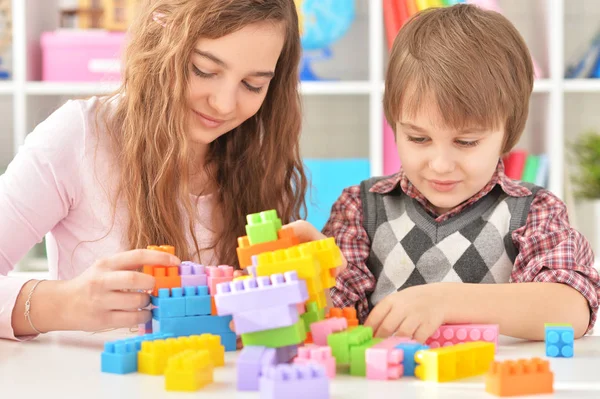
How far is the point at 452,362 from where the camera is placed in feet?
2.65

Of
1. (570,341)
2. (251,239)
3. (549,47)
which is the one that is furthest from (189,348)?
(549,47)

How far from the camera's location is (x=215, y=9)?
4.08ft

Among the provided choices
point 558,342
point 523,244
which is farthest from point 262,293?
point 523,244

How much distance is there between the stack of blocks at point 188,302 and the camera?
0.95 meters

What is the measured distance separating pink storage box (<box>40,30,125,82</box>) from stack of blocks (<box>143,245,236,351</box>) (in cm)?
172

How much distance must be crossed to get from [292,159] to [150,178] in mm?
288

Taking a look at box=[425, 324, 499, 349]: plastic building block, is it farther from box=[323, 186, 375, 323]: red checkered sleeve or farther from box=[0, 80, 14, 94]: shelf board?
box=[0, 80, 14, 94]: shelf board

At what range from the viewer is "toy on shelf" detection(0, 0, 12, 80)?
2.60m

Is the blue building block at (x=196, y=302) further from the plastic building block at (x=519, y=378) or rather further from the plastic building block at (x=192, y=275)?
the plastic building block at (x=519, y=378)

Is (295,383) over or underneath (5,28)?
underneath

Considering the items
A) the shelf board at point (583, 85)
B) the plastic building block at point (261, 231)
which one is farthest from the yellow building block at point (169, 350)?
the shelf board at point (583, 85)

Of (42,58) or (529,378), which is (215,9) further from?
(42,58)

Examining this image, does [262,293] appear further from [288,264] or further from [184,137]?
[184,137]

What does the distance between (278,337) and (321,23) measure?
197 centimetres
